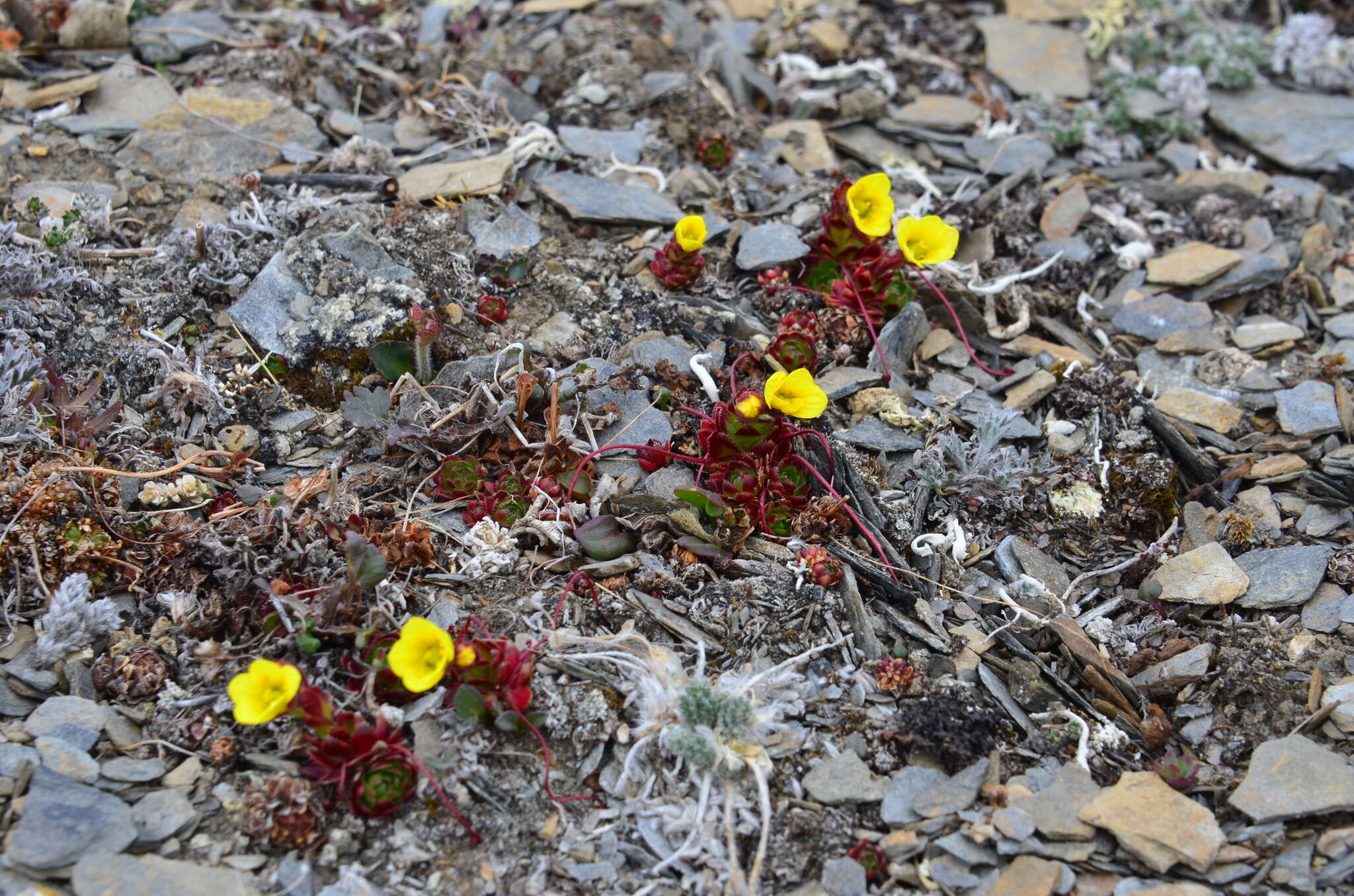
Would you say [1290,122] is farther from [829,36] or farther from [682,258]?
[682,258]

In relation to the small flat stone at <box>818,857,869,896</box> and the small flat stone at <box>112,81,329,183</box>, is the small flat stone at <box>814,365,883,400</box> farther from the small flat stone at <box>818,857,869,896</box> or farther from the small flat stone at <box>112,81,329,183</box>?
the small flat stone at <box>112,81,329,183</box>

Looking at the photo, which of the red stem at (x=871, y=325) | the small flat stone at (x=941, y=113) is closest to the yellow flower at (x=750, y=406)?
the red stem at (x=871, y=325)

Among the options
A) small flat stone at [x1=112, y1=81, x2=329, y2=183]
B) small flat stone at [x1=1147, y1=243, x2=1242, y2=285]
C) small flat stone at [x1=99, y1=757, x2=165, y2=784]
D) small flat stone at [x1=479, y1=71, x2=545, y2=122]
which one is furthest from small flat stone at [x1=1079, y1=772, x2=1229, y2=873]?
small flat stone at [x1=112, y1=81, x2=329, y2=183]

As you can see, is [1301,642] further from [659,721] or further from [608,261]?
[608,261]

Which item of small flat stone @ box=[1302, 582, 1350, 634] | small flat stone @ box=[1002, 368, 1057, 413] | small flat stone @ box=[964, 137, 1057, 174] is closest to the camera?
small flat stone @ box=[1302, 582, 1350, 634]

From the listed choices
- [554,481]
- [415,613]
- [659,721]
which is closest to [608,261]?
[554,481]

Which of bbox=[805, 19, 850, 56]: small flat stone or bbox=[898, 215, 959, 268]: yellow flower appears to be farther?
bbox=[805, 19, 850, 56]: small flat stone

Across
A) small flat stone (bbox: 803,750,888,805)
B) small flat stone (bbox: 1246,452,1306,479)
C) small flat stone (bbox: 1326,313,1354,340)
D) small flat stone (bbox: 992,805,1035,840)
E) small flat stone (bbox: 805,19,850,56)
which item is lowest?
small flat stone (bbox: 803,750,888,805)
